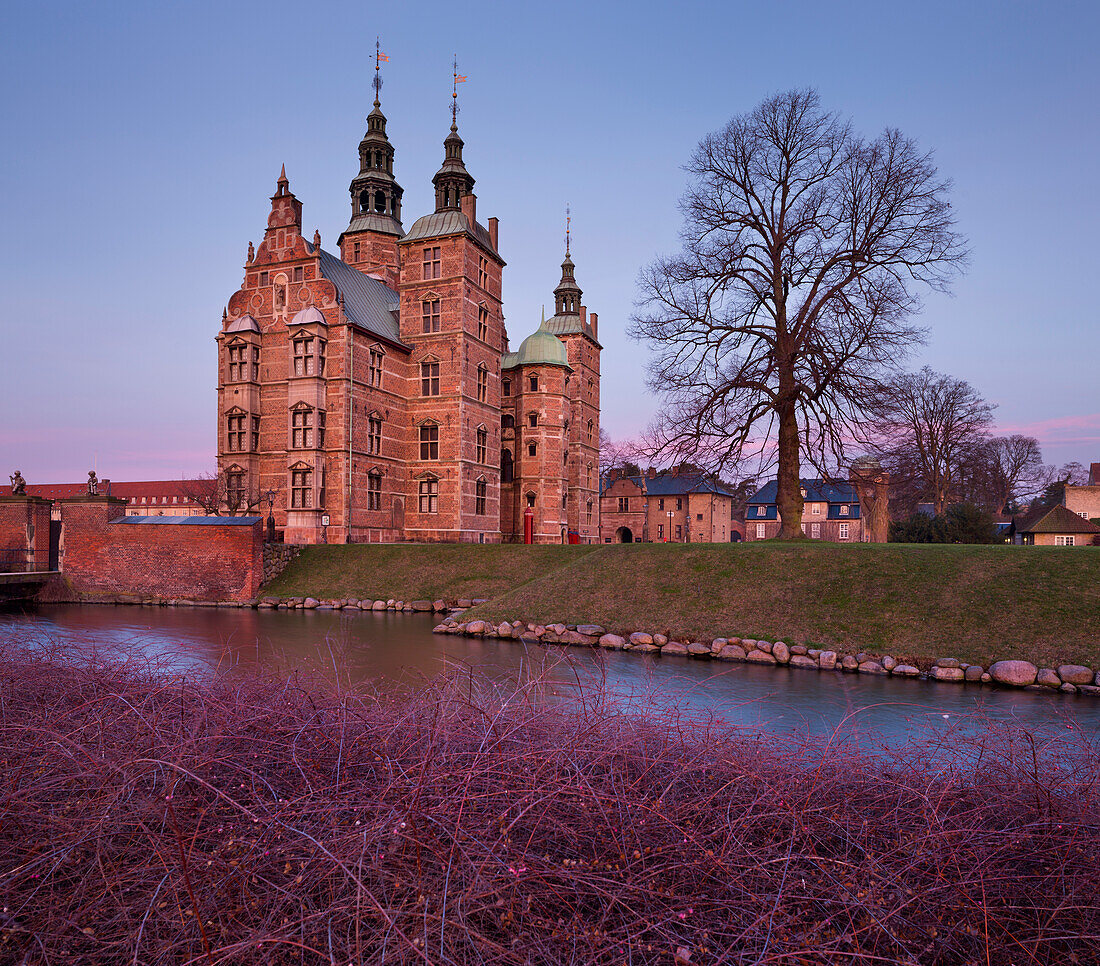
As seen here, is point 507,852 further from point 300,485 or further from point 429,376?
point 429,376

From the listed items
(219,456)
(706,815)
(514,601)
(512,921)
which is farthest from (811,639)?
(219,456)

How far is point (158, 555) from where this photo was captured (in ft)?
98.0

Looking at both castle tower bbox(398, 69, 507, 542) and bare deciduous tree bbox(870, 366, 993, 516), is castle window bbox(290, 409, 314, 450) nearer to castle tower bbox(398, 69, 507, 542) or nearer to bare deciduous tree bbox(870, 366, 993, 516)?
castle tower bbox(398, 69, 507, 542)

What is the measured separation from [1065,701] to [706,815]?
12.9m

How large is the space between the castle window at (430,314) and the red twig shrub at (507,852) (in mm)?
36338

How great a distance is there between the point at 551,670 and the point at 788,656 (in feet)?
38.8

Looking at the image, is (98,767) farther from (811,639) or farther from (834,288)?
(834,288)

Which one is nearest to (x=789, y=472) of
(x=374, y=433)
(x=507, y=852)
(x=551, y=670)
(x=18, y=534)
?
(x=551, y=670)

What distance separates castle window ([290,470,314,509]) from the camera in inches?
1348

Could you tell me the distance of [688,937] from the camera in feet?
8.06

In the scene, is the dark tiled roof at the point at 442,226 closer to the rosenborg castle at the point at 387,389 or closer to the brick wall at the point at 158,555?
the rosenborg castle at the point at 387,389

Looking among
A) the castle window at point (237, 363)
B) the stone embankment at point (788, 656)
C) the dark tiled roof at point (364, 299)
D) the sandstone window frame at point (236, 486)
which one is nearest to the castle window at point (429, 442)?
the dark tiled roof at point (364, 299)

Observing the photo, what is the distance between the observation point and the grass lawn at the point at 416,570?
27.8 meters

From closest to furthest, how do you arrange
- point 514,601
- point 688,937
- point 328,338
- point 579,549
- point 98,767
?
1. point 688,937
2. point 98,767
3. point 514,601
4. point 579,549
5. point 328,338
